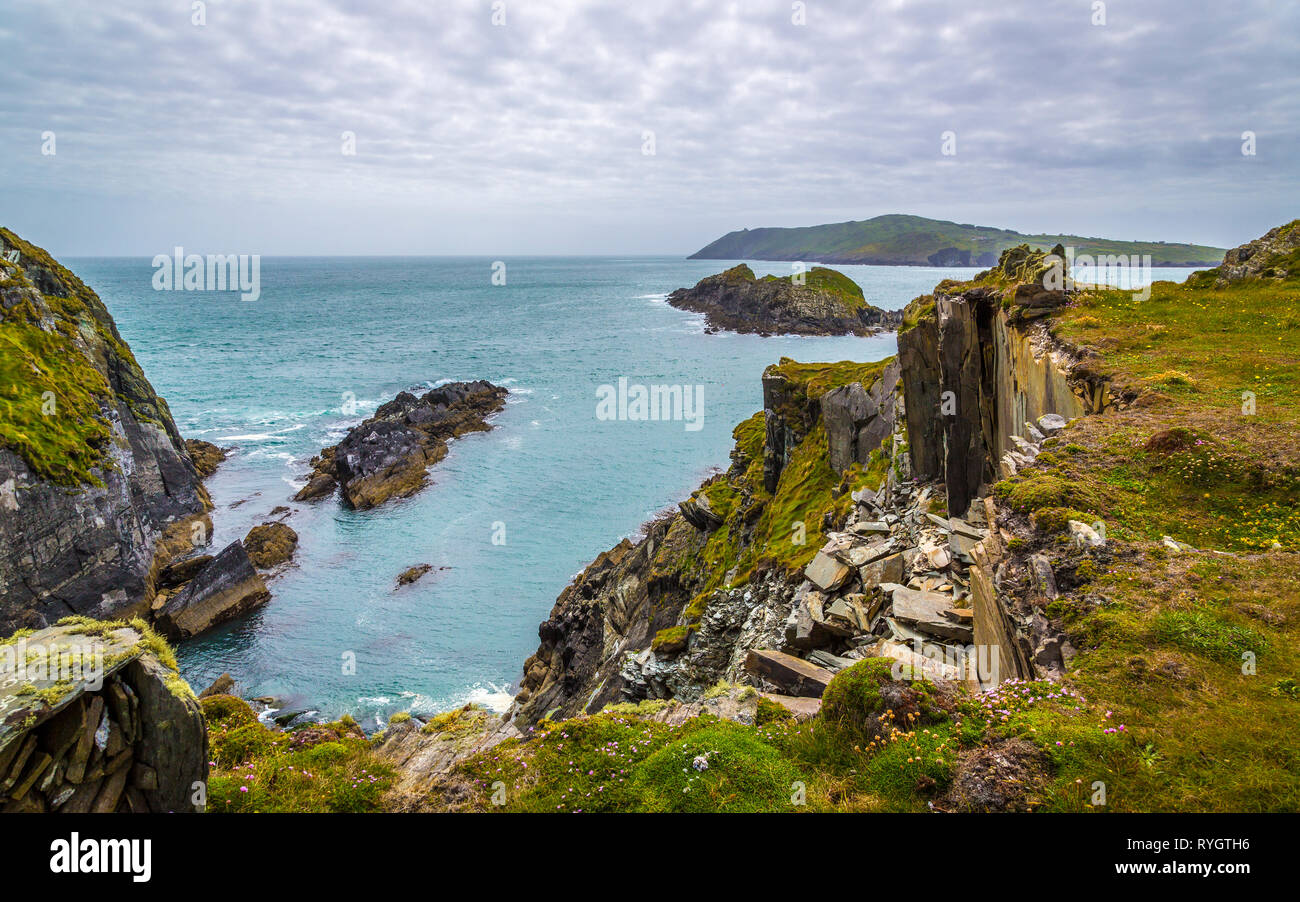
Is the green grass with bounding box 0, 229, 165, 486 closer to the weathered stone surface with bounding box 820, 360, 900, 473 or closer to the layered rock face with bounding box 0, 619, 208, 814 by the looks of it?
the layered rock face with bounding box 0, 619, 208, 814

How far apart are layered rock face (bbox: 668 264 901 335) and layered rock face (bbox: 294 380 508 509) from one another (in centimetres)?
7455

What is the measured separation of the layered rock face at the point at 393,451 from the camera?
54.5 metres

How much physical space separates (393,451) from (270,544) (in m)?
15.3

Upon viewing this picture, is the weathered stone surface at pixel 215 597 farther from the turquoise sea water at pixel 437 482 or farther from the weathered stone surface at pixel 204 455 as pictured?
the weathered stone surface at pixel 204 455

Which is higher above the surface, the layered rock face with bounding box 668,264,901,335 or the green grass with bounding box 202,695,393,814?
the layered rock face with bounding box 668,264,901,335

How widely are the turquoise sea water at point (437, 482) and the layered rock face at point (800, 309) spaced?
8.80m

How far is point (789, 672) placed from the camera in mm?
12992

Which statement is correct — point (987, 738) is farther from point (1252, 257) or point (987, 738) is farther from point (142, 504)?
point (142, 504)

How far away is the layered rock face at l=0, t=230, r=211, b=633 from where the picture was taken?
3341cm

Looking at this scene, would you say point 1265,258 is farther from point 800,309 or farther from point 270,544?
point 800,309

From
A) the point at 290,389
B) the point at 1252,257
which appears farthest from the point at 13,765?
the point at 290,389

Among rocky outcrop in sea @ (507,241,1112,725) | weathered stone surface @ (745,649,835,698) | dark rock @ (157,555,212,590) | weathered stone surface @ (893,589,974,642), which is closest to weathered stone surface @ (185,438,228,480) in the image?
dark rock @ (157,555,212,590)

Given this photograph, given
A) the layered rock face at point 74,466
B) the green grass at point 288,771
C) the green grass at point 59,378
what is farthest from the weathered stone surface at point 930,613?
the green grass at point 59,378

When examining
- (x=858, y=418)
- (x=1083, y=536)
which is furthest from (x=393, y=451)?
(x=1083, y=536)
